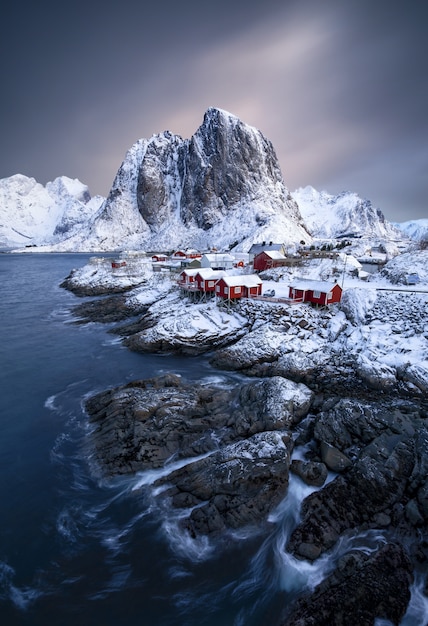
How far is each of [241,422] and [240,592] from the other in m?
7.60

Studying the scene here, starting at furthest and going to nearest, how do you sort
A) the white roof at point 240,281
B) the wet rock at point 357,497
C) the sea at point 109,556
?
the white roof at point 240,281, the wet rock at point 357,497, the sea at point 109,556

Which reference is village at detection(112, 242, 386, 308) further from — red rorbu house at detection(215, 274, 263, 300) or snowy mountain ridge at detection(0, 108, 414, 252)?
snowy mountain ridge at detection(0, 108, 414, 252)

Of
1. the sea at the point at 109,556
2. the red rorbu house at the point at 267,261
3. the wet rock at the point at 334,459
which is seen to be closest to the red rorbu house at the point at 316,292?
the red rorbu house at the point at 267,261

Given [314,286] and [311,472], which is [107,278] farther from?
[311,472]

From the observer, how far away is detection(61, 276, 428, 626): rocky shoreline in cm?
995

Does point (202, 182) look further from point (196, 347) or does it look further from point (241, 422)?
point (241, 422)

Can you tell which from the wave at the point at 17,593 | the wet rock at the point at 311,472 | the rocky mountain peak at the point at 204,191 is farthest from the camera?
the rocky mountain peak at the point at 204,191

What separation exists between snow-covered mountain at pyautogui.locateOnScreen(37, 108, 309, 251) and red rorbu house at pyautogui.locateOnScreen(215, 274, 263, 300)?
72.2 m

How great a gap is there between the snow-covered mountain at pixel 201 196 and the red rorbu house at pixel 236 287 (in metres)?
72.2

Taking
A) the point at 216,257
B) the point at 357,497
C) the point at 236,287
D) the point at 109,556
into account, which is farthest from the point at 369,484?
the point at 216,257

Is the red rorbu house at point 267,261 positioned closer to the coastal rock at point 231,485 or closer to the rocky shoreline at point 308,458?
the rocky shoreline at point 308,458

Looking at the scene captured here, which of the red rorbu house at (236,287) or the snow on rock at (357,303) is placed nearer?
the snow on rock at (357,303)

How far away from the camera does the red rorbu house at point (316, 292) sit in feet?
106

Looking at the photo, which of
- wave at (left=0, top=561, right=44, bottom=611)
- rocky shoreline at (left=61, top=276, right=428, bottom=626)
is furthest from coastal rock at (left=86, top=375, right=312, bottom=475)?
wave at (left=0, top=561, right=44, bottom=611)
